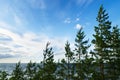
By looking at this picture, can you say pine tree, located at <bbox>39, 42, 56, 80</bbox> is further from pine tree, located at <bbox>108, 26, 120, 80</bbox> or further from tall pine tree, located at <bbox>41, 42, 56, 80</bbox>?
pine tree, located at <bbox>108, 26, 120, 80</bbox>

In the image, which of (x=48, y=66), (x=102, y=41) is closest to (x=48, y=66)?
(x=48, y=66)

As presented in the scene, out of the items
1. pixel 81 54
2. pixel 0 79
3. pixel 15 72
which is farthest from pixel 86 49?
pixel 0 79

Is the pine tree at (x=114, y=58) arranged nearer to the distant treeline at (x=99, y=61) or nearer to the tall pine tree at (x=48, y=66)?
the distant treeline at (x=99, y=61)

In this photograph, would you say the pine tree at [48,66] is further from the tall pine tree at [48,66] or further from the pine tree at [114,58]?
the pine tree at [114,58]

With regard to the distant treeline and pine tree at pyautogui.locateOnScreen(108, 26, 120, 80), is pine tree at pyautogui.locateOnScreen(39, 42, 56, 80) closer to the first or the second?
the distant treeline

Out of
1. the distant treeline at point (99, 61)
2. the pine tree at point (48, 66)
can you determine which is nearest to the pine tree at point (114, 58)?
the distant treeline at point (99, 61)

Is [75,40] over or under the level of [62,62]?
over

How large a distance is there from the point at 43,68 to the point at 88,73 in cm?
986

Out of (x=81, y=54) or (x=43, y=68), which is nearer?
(x=43, y=68)

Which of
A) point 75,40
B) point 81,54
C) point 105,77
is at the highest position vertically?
point 75,40

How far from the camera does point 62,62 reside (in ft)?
129

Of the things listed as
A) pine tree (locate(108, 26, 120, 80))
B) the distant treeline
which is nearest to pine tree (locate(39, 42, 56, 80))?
the distant treeline

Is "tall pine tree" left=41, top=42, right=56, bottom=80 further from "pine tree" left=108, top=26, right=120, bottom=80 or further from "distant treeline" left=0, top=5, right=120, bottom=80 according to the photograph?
"pine tree" left=108, top=26, right=120, bottom=80

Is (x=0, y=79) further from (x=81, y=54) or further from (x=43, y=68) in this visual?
(x=81, y=54)
